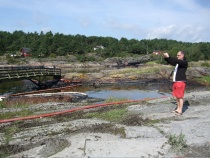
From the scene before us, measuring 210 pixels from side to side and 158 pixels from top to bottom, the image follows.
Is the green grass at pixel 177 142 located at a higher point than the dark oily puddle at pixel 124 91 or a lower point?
A: higher

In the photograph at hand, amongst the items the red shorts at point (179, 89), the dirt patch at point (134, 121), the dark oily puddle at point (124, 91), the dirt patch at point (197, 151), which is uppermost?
the red shorts at point (179, 89)

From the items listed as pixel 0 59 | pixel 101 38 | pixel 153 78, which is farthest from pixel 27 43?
pixel 153 78

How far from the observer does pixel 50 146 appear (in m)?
6.77

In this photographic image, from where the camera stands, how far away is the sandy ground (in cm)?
639

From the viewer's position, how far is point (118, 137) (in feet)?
24.7

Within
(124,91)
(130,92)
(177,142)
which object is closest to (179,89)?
(177,142)

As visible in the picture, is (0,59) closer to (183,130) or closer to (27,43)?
(27,43)

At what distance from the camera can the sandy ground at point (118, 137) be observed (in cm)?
639

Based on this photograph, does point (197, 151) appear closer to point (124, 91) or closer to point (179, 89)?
point (179, 89)

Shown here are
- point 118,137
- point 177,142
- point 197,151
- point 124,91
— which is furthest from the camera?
point 124,91

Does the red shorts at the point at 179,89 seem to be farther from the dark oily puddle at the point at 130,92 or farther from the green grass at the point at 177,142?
the dark oily puddle at the point at 130,92

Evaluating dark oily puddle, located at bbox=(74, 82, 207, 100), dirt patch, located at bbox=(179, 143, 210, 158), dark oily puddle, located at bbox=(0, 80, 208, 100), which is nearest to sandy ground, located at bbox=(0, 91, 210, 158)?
dirt patch, located at bbox=(179, 143, 210, 158)

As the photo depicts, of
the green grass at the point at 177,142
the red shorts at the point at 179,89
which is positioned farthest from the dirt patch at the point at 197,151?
the red shorts at the point at 179,89

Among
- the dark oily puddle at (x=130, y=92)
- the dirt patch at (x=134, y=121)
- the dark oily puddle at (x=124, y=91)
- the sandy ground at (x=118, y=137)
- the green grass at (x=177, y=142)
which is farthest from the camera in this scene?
the dark oily puddle at (x=124, y=91)
